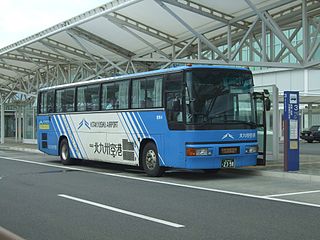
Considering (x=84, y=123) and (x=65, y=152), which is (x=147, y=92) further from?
(x=65, y=152)

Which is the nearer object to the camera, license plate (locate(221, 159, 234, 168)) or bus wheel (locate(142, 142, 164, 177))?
license plate (locate(221, 159, 234, 168))

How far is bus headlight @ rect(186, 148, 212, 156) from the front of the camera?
1348 cm

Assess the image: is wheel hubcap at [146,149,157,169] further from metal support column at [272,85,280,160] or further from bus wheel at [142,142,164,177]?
metal support column at [272,85,280,160]

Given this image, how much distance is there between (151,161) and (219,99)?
2898 millimetres

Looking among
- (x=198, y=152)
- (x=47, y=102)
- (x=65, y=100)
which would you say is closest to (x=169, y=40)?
(x=65, y=100)

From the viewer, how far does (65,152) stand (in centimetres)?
2020

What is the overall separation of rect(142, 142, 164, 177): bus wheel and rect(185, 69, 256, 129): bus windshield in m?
1.82

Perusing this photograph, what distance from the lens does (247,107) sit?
569 inches

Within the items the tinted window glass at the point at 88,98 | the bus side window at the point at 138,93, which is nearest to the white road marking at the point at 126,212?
the bus side window at the point at 138,93

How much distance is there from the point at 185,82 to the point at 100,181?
3.70m

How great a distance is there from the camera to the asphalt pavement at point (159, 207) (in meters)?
7.31

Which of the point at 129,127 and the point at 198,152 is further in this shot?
the point at 129,127

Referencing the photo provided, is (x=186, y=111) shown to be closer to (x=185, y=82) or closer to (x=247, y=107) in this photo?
(x=185, y=82)

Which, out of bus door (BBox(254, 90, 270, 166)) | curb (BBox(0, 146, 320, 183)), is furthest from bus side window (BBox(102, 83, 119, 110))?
bus door (BBox(254, 90, 270, 166))
